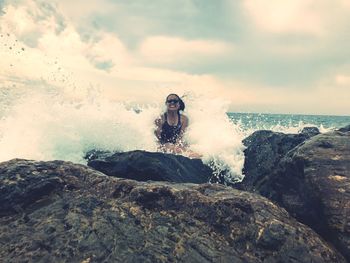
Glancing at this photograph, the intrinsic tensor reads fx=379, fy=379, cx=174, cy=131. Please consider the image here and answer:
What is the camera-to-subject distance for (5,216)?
3465mm

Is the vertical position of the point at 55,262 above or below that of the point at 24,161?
below

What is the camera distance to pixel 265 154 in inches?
274

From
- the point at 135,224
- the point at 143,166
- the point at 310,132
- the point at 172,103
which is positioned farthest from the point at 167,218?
the point at 172,103

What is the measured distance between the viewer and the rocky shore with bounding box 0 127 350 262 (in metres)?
3.04

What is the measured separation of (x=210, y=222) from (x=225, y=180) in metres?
4.38

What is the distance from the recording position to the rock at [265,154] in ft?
20.6

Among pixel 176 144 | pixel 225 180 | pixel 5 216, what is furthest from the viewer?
pixel 176 144

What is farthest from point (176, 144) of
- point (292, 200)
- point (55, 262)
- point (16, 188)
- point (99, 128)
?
point (55, 262)

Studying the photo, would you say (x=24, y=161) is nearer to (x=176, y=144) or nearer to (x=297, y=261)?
(x=297, y=261)

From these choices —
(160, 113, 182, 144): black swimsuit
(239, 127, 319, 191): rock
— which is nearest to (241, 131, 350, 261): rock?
(239, 127, 319, 191): rock

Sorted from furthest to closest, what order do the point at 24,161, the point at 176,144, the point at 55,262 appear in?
1. the point at 176,144
2. the point at 24,161
3. the point at 55,262

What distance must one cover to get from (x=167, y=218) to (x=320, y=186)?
1.66m

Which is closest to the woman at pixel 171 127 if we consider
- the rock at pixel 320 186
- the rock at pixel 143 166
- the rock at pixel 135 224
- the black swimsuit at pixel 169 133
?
the black swimsuit at pixel 169 133

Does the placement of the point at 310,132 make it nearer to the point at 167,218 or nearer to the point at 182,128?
the point at 182,128
